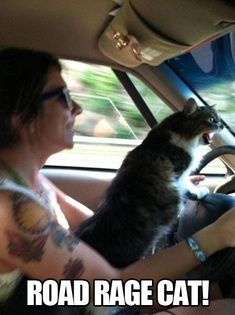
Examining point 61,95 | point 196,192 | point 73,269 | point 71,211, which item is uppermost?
point 61,95

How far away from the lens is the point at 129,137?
2.74 metres

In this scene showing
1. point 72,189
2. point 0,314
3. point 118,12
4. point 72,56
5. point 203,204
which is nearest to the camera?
point 0,314

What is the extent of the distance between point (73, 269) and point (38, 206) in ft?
0.56

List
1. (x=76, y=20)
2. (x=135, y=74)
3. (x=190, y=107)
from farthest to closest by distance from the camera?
(x=135, y=74) → (x=190, y=107) → (x=76, y=20)

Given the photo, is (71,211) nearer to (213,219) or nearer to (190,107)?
(213,219)

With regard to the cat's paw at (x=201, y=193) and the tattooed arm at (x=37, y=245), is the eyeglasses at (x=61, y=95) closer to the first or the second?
the tattooed arm at (x=37, y=245)

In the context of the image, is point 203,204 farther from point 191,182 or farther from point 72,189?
point 72,189

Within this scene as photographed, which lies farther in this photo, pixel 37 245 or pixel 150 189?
pixel 150 189

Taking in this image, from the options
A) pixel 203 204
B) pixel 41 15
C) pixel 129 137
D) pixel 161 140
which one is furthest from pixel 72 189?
pixel 203 204

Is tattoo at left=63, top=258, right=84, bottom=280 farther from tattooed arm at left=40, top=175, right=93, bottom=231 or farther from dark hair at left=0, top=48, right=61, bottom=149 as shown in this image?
tattooed arm at left=40, top=175, right=93, bottom=231

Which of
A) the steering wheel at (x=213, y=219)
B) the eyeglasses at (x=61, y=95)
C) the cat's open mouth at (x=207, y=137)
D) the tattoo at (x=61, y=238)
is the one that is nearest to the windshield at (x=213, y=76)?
the cat's open mouth at (x=207, y=137)

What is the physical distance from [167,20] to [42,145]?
0.59 meters

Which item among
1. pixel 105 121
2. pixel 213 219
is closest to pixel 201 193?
pixel 213 219

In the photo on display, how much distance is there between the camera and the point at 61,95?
4.96 ft
